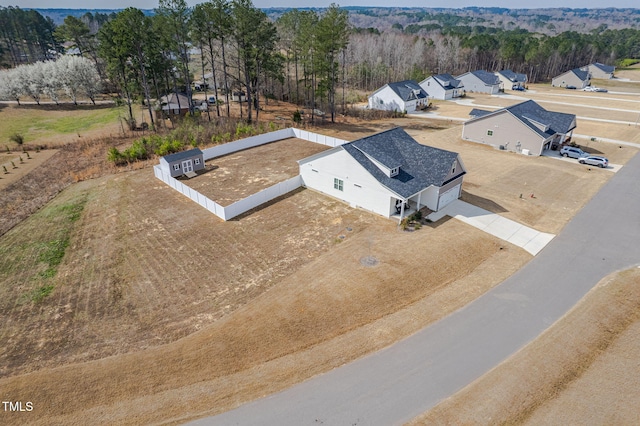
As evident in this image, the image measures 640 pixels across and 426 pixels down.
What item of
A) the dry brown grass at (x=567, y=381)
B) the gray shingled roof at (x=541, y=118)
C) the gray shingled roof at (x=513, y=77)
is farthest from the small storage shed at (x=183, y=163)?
the gray shingled roof at (x=513, y=77)

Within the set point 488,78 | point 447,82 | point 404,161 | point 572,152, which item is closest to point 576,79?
point 488,78

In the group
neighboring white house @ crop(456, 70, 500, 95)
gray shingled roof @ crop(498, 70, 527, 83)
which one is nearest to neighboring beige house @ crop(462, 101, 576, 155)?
neighboring white house @ crop(456, 70, 500, 95)

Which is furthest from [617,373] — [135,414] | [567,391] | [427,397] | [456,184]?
[135,414]

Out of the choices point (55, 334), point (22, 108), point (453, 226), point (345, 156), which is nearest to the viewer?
point (55, 334)

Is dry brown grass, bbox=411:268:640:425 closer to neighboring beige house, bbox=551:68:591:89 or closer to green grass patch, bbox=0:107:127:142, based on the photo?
green grass patch, bbox=0:107:127:142

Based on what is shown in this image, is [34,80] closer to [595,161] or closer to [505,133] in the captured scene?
[505,133]

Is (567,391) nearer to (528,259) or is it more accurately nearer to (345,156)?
(528,259)
